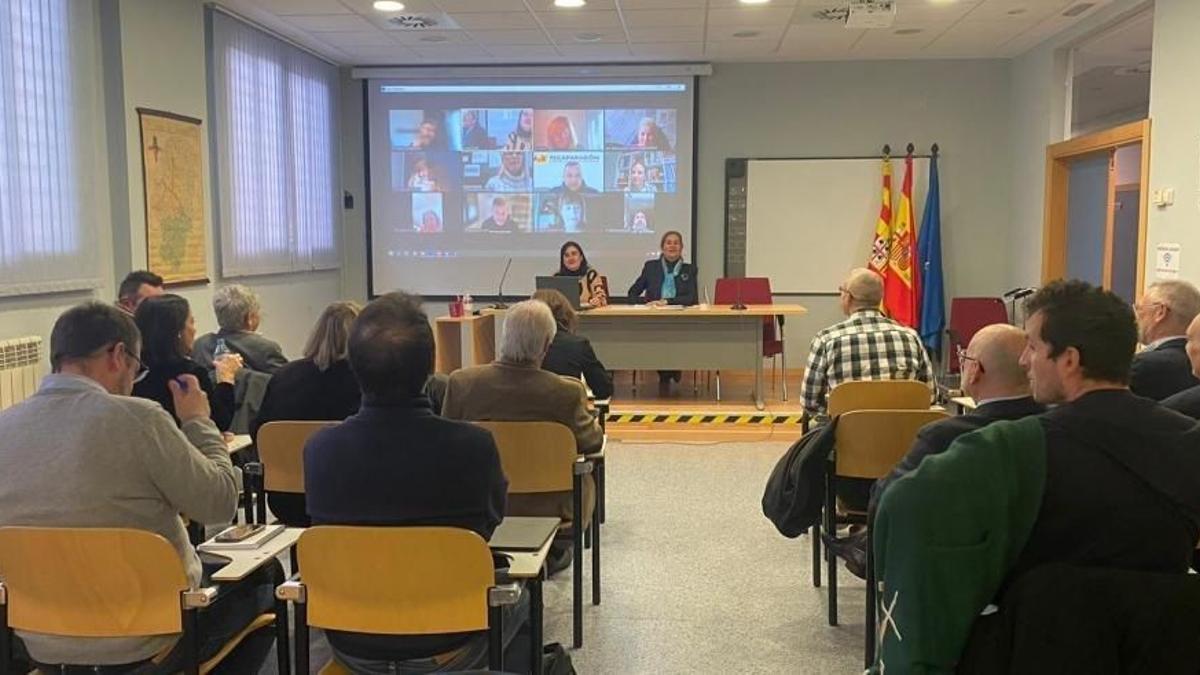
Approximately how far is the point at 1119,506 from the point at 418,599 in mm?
1342

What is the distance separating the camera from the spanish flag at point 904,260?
905 cm

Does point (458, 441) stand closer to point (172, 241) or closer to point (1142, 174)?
point (172, 241)

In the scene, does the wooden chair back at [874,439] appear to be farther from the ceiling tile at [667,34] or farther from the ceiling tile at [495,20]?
the ceiling tile at [667,34]

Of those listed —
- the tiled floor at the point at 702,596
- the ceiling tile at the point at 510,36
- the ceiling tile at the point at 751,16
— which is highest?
the ceiling tile at the point at 510,36

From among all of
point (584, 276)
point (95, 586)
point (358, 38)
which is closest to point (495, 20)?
point (358, 38)

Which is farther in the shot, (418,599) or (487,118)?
(487,118)

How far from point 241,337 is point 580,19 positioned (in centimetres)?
416

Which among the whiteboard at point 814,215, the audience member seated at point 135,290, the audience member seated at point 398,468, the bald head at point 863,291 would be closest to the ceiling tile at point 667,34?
the whiteboard at point 814,215

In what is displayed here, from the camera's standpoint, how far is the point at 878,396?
375 cm

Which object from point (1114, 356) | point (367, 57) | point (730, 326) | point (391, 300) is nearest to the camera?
point (1114, 356)

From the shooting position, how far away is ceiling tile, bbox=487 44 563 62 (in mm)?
8430

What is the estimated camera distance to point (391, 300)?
2312 mm

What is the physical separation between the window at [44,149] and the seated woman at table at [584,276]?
3.49 metres

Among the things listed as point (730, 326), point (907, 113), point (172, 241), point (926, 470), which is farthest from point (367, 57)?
point (926, 470)
